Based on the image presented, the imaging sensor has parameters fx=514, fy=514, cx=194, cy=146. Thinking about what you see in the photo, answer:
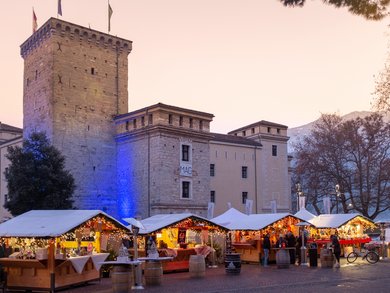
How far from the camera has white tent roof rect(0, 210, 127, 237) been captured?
17062 mm

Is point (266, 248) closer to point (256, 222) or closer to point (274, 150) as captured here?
point (256, 222)

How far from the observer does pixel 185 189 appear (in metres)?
38.7

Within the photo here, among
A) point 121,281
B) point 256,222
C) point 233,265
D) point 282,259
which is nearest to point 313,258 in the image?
point 282,259

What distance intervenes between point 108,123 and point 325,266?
23.4 metres

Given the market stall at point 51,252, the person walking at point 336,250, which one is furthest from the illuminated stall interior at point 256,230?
the market stall at point 51,252

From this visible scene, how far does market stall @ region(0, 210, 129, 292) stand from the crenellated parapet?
22975 millimetres

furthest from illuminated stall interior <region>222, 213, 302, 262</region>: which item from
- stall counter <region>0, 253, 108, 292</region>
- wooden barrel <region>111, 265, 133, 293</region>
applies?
wooden barrel <region>111, 265, 133, 293</region>

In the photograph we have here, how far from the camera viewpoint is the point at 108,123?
41438 millimetres

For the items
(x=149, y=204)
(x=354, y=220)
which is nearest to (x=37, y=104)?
(x=149, y=204)

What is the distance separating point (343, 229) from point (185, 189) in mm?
11873

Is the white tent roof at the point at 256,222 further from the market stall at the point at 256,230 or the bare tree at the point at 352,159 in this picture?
the bare tree at the point at 352,159

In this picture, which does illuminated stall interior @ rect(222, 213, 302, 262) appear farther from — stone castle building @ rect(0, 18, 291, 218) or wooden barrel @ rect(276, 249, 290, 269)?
stone castle building @ rect(0, 18, 291, 218)

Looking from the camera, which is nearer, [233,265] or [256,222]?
[233,265]

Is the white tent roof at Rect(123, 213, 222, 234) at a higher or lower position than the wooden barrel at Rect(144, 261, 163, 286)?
higher
